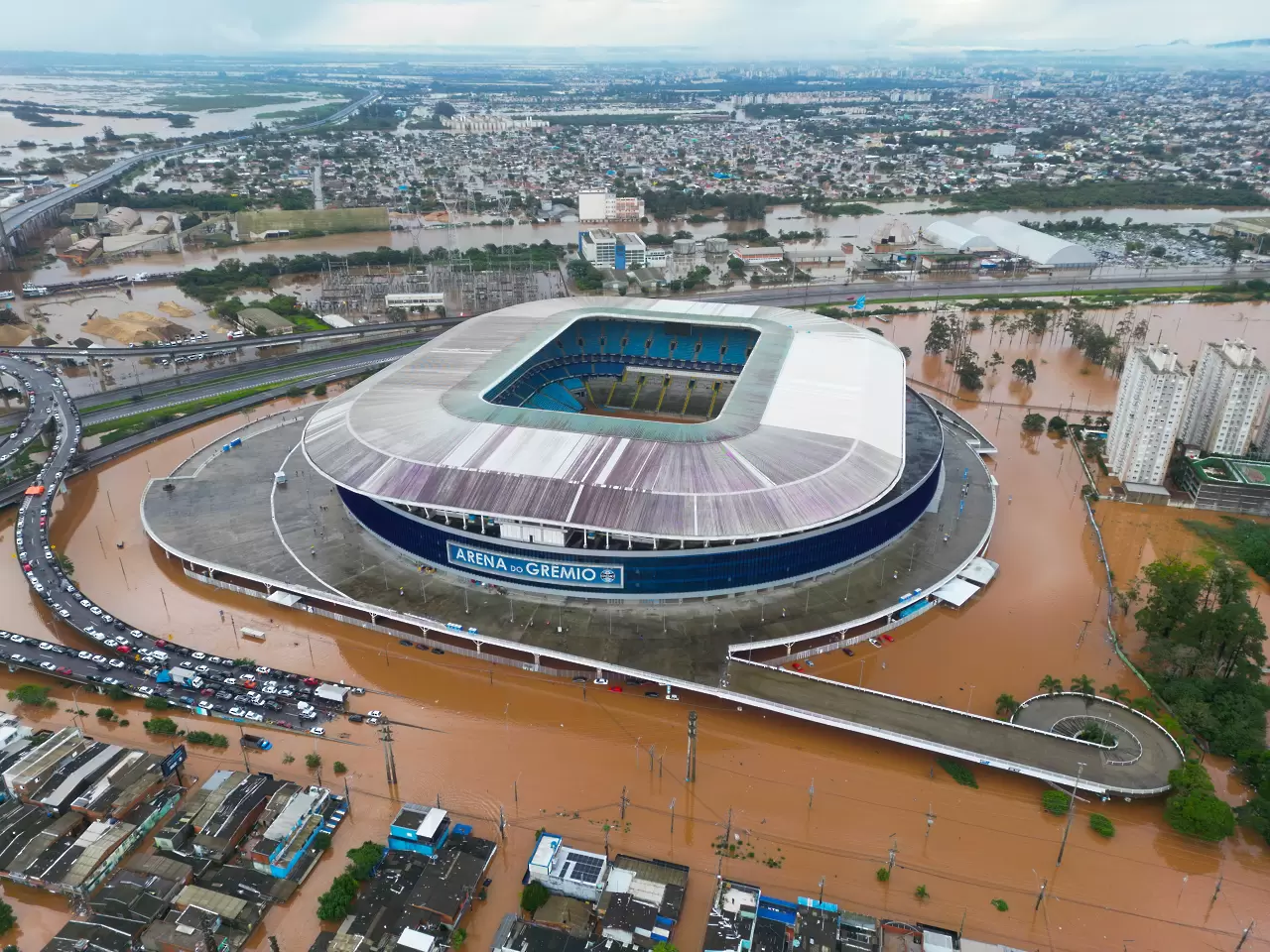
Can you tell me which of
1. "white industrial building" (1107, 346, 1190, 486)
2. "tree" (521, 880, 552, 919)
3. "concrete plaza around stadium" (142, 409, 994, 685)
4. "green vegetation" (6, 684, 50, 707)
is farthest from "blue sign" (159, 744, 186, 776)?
"white industrial building" (1107, 346, 1190, 486)

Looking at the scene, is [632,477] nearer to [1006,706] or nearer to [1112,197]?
[1006,706]

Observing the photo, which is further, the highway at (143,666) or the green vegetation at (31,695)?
the green vegetation at (31,695)

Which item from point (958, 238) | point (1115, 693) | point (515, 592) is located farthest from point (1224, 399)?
point (958, 238)

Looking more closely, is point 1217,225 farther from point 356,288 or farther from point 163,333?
point 163,333

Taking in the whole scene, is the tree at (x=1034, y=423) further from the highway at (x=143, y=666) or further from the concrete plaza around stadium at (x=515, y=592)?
the highway at (x=143, y=666)

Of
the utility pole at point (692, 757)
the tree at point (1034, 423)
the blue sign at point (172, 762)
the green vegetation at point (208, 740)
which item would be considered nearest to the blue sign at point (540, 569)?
the utility pole at point (692, 757)
